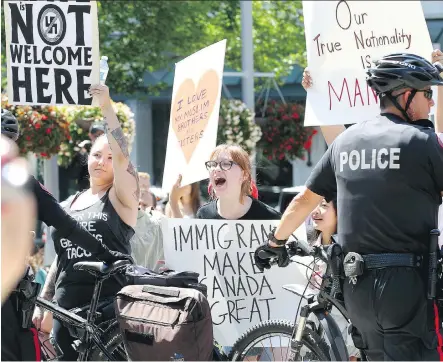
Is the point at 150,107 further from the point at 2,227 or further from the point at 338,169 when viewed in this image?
the point at 2,227

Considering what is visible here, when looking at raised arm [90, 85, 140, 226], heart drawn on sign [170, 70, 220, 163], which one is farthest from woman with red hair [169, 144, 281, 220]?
raised arm [90, 85, 140, 226]

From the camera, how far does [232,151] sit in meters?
6.92

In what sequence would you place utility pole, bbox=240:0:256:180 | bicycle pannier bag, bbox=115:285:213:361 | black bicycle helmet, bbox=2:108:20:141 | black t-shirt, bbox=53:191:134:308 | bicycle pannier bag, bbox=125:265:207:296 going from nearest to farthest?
bicycle pannier bag, bbox=115:285:213:361 → bicycle pannier bag, bbox=125:265:207:296 → black bicycle helmet, bbox=2:108:20:141 → black t-shirt, bbox=53:191:134:308 → utility pole, bbox=240:0:256:180

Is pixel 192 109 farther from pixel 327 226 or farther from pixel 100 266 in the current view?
pixel 100 266

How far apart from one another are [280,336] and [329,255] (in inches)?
55.0

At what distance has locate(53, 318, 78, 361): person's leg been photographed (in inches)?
A: 242

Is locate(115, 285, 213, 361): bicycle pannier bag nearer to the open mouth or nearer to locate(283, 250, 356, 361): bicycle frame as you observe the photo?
locate(283, 250, 356, 361): bicycle frame

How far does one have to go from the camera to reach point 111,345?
19.9ft

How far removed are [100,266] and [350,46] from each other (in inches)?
93.4

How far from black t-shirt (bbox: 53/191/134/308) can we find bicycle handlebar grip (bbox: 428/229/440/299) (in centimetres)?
221

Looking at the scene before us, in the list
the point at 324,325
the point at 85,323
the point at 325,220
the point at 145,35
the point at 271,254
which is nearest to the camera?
the point at 271,254

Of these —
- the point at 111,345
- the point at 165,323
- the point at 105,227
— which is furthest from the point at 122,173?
the point at 165,323

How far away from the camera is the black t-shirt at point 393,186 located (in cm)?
452

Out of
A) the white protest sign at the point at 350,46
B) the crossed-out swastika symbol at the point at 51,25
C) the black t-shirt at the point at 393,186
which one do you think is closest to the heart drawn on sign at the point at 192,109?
the white protest sign at the point at 350,46
